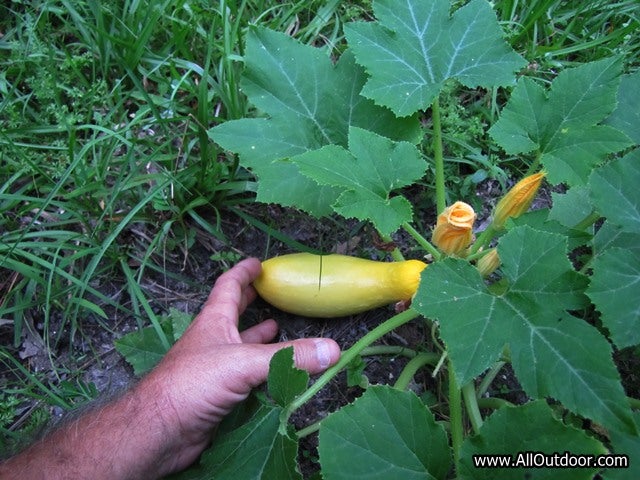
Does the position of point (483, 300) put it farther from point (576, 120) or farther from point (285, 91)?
point (285, 91)

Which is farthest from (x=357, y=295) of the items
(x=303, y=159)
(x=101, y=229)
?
(x=101, y=229)

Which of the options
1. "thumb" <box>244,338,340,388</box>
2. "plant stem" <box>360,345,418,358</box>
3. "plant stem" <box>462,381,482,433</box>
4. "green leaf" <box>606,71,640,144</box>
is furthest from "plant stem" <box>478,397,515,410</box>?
"green leaf" <box>606,71,640,144</box>

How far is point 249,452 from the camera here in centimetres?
166

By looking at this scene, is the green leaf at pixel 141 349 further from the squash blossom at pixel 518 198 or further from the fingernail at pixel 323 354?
the squash blossom at pixel 518 198

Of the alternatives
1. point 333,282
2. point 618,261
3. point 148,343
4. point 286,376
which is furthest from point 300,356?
point 618,261

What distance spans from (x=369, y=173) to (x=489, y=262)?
1.44 ft

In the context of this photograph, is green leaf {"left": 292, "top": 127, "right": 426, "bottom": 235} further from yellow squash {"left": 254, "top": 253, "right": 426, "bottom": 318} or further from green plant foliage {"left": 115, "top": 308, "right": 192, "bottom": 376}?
green plant foliage {"left": 115, "top": 308, "right": 192, "bottom": 376}

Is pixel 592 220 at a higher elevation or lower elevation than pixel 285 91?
lower

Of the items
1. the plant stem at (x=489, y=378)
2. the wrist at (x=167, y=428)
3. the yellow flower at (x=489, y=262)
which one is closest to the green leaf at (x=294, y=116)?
the yellow flower at (x=489, y=262)

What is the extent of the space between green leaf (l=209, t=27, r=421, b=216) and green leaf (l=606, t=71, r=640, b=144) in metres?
0.62

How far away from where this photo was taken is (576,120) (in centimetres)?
171

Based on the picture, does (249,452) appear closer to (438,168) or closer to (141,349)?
(141,349)

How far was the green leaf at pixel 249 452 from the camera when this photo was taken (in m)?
1.62

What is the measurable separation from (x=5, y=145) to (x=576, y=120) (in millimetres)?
2121
